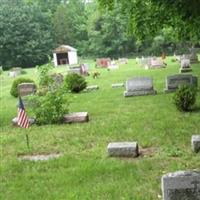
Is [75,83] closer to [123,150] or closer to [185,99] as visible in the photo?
[185,99]

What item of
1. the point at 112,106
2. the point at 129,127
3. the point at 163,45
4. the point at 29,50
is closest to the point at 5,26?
the point at 29,50

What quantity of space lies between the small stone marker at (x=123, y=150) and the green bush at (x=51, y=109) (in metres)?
4.65

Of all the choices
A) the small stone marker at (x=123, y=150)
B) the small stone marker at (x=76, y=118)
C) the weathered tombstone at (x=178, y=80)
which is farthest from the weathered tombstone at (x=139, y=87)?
the small stone marker at (x=123, y=150)

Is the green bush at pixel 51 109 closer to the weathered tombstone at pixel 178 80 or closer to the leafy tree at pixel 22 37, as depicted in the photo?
the weathered tombstone at pixel 178 80

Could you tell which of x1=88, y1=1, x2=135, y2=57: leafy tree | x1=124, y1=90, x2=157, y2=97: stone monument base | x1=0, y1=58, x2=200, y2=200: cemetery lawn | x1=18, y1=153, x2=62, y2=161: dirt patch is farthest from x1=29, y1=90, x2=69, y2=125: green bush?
x1=88, y1=1, x2=135, y2=57: leafy tree

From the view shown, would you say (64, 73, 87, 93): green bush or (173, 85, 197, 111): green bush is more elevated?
(173, 85, 197, 111): green bush

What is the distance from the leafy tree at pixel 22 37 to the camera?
76.7m

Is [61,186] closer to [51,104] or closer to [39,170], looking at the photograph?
[39,170]

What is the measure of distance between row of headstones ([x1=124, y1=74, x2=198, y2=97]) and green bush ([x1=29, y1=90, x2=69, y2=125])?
20.1ft

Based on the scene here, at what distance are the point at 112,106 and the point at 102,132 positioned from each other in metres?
5.26

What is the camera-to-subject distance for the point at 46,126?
1436 cm

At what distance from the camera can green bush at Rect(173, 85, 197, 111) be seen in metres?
15.1

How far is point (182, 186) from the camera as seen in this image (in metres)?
6.14

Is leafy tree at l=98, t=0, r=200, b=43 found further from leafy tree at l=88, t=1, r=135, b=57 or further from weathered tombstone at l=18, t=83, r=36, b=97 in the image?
leafy tree at l=88, t=1, r=135, b=57
